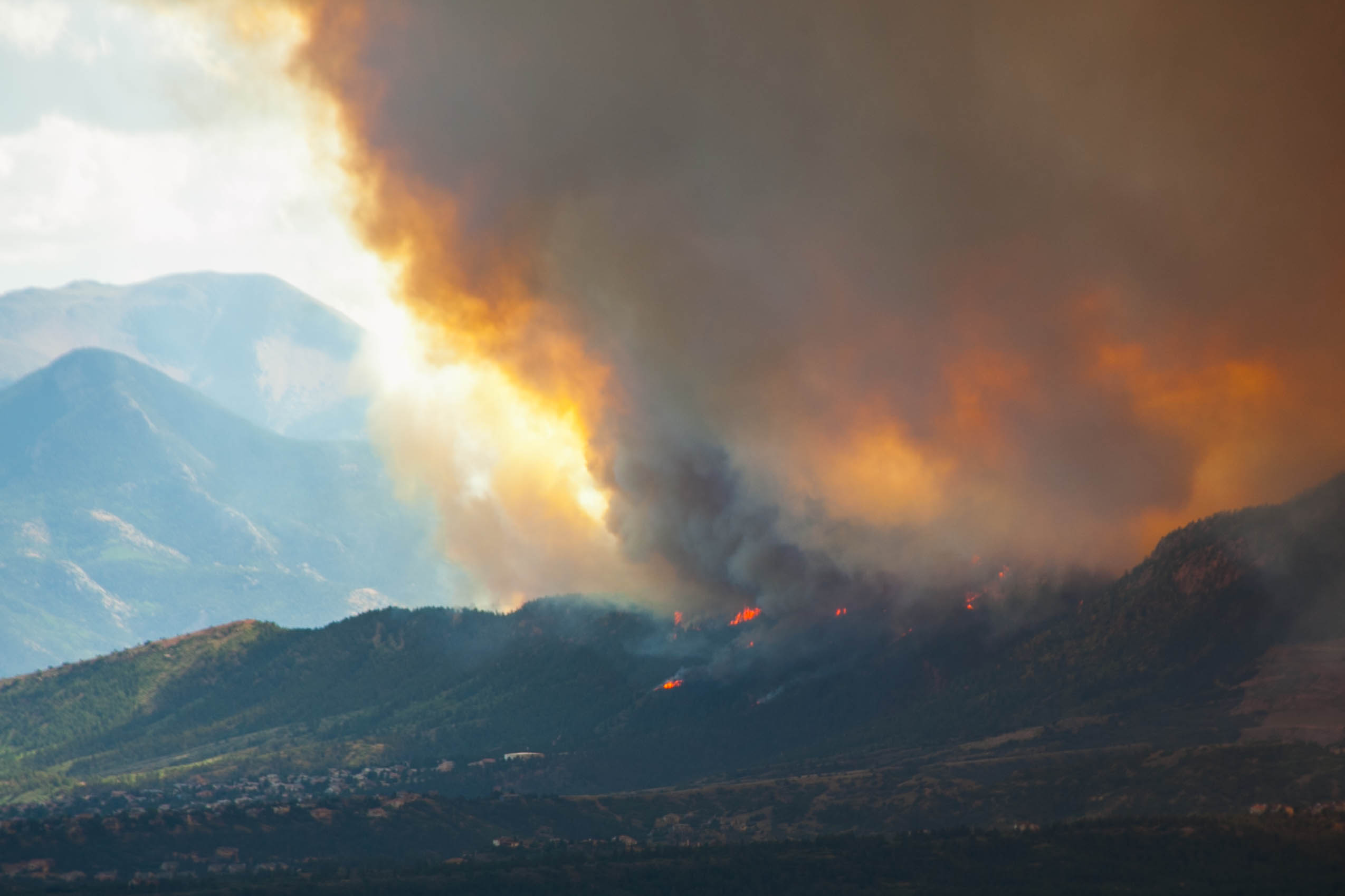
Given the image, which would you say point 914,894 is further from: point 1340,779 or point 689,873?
point 1340,779

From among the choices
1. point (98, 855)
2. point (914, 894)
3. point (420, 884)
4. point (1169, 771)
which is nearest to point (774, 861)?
point (914, 894)

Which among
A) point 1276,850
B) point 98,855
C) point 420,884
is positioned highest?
point 98,855

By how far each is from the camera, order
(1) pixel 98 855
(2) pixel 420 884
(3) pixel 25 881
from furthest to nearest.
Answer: (1) pixel 98 855
(3) pixel 25 881
(2) pixel 420 884

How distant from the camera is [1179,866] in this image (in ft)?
513

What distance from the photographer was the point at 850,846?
7047 inches

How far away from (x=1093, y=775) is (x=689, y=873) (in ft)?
176

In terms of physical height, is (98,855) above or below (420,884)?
above

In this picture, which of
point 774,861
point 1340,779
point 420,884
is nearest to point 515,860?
point 420,884

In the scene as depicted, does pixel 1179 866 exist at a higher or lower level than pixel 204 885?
lower

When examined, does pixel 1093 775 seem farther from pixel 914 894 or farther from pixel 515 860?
pixel 515 860

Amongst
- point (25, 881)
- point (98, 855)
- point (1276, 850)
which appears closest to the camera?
point (1276, 850)

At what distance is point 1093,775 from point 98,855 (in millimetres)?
114869

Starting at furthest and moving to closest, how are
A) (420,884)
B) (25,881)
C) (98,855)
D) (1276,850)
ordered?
(98,855), (25,881), (420,884), (1276,850)

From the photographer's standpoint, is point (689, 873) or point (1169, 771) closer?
point (689, 873)
